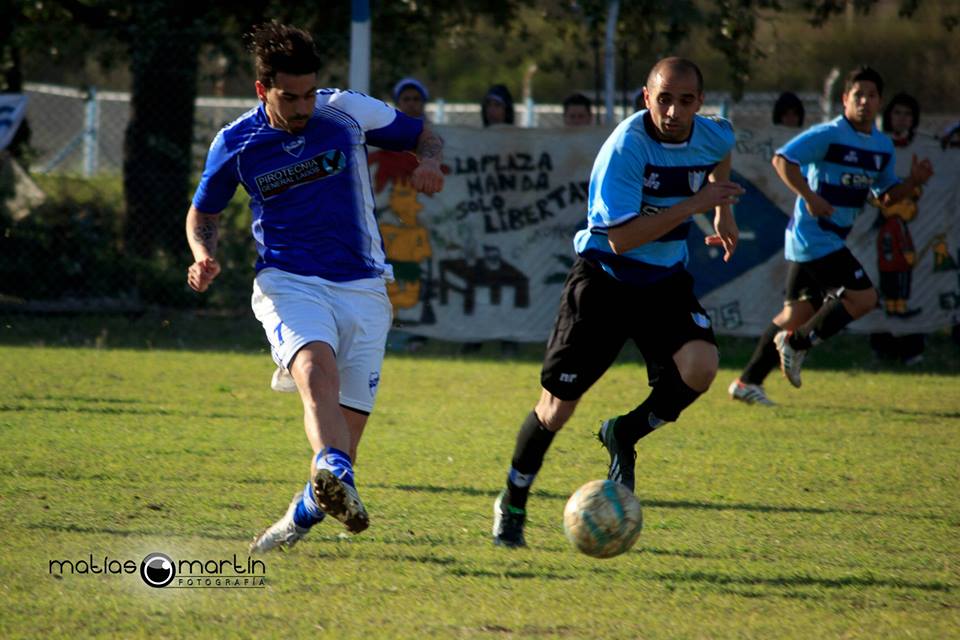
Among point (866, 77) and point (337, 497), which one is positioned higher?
point (866, 77)

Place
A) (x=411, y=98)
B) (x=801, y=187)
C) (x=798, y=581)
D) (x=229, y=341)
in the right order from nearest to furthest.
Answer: (x=798, y=581) < (x=801, y=187) < (x=411, y=98) < (x=229, y=341)

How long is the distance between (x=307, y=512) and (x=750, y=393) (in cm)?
552

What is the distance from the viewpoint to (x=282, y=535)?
200 inches

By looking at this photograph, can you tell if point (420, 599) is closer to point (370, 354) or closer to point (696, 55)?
point (370, 354)

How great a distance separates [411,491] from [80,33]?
432 inches

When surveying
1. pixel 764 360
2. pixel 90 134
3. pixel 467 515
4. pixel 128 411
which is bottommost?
pixel 128 411

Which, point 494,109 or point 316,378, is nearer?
point 316,378

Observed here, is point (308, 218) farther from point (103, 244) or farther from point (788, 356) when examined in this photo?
point (103, 244)

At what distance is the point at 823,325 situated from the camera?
30.8 ft

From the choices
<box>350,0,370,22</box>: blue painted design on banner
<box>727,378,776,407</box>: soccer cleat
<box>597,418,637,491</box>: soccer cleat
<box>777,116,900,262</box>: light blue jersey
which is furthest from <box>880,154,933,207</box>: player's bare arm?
<box>350,0,370,22</box>: blue painted design on banner

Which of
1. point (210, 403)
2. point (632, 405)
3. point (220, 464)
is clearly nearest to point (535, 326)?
point (632, 405)

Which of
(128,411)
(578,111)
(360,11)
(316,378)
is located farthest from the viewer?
(578,111)

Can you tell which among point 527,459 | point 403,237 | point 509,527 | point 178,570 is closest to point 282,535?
point 178,570

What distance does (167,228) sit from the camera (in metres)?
14.4
